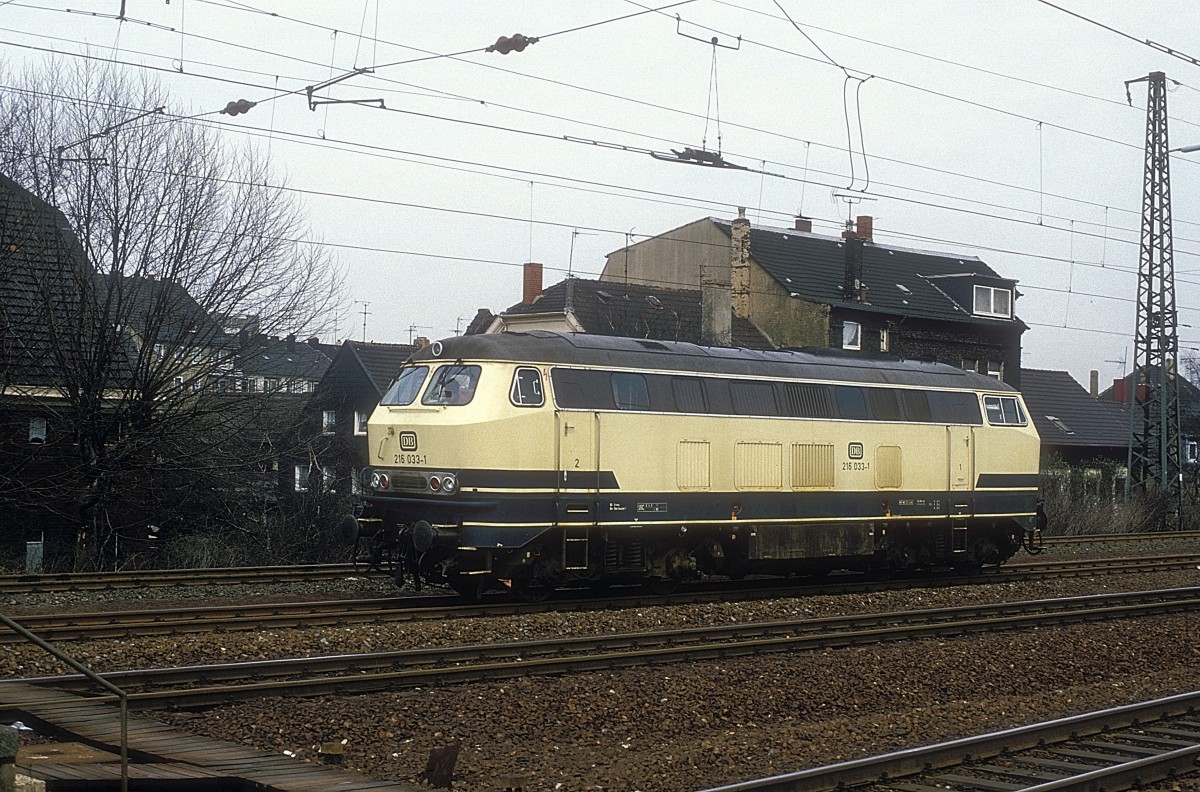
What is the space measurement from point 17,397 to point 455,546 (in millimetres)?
13124

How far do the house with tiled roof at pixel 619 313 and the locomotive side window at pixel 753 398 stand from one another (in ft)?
76.6

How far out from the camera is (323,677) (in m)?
11.4

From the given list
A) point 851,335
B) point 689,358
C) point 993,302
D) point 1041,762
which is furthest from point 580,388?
point 993,302

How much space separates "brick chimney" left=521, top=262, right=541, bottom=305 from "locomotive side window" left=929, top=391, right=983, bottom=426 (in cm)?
2910

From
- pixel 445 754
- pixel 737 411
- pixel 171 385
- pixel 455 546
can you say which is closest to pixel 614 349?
pixel 737 411

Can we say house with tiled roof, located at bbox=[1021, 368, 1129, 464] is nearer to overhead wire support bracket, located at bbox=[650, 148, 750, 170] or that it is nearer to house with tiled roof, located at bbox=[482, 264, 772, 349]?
house with tiled roof, located at bbox=[482, 264, 772, 349]

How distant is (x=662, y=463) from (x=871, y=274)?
3580 centimetres

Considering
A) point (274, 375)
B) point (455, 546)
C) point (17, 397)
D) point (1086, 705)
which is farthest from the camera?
point (274, 375)

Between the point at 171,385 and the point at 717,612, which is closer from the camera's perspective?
the point at 717,612

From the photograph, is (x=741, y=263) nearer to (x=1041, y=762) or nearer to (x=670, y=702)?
(x=670, y=702)

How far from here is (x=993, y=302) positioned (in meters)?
52.7

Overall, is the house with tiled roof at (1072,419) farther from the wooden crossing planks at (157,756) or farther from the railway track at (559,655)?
the wooden crossing planks at (157,756)

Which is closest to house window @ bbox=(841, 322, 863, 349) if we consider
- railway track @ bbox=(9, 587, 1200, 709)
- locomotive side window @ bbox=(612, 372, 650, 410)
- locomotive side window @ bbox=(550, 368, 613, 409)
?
railway track @ bbox=(9, 587, 1200, 709)

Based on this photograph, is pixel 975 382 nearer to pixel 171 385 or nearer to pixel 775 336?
pixel 171 385
